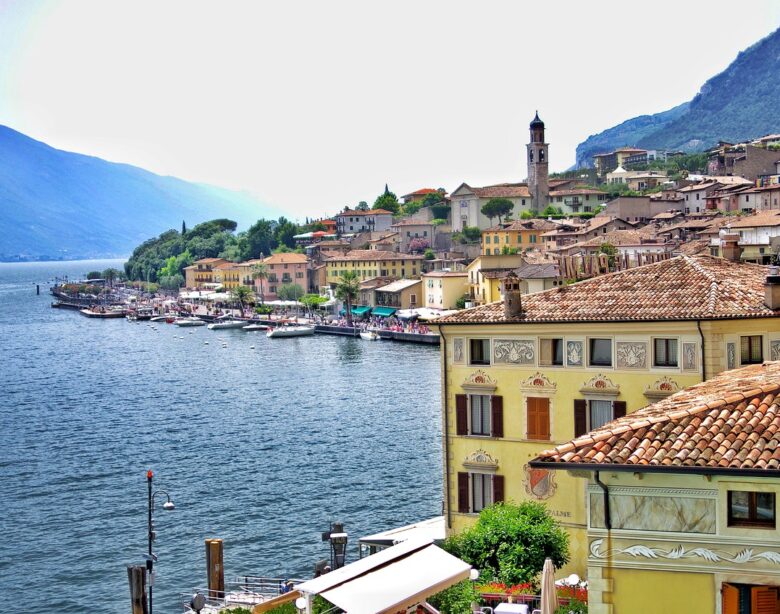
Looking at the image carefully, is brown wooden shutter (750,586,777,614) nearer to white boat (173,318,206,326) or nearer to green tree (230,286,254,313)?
white boat (173,318,206,326)

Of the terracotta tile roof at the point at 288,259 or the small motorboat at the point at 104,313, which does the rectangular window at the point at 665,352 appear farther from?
the small motorboat at the point at 104,313

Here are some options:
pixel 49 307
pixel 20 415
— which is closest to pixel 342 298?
pixel 20 415

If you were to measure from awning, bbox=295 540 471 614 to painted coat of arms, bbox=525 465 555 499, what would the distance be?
16.8 ft

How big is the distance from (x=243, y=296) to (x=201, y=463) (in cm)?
11008

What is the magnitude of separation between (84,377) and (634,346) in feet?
238

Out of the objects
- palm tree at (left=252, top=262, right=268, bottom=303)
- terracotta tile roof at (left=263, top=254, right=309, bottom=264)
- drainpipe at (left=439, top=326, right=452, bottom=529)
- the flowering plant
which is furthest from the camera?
palm tree at (left=252, top=262, right=268, bottom=303)

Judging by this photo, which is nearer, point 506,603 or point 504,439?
point 506,603

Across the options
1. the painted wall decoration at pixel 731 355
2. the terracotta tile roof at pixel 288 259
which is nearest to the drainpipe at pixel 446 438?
the painted wall decoration at pixel 731 355

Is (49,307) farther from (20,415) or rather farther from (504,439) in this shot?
(504,439)

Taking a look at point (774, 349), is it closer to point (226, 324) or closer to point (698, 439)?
point (698, 439)

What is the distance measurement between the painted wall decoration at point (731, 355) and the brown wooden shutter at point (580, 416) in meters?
3.17

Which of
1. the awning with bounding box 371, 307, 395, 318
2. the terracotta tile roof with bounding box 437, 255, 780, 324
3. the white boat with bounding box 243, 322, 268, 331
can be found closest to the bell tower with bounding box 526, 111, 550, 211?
the awning with bounding box 371, 307, 395, 318

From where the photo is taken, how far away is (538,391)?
2481 centimetres

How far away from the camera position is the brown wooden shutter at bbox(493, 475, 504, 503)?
25188 millimetres
